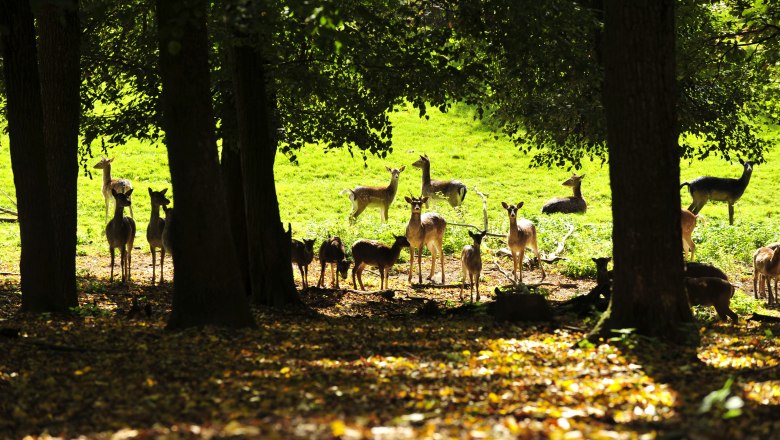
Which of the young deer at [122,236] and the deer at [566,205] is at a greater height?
the deer at [566,205]

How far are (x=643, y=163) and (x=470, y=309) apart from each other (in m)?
4.12

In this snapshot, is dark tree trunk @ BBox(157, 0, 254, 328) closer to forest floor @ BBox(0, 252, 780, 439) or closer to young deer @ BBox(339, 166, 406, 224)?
forest floor @ BBox(0, 252, 780, 439)

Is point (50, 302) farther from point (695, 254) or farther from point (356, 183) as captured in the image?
point (356, 183)

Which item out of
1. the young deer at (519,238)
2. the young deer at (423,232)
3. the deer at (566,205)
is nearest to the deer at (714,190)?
the deer at (566,205)

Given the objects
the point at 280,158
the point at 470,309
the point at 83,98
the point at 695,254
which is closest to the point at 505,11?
the point at 470,309

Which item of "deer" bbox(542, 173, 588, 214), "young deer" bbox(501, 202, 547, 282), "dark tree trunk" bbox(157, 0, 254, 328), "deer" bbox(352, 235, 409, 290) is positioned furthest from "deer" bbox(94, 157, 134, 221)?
"dark tree trunk" bbox(157, 0, 254, 328)

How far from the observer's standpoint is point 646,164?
1001cm

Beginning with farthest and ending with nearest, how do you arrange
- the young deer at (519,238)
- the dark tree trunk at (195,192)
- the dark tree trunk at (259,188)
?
the young deer at (519,238) → the dark tree trunk at (259,188) → the dark tree trunk at (195,192)

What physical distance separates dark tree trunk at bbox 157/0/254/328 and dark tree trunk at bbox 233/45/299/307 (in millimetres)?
3157

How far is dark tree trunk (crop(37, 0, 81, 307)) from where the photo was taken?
1341 centimetres

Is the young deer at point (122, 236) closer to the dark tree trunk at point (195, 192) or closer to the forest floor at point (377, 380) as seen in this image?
the forest floor at point (377, 380)

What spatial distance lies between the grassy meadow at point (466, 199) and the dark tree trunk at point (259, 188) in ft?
22.9

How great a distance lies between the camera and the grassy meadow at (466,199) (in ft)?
77.7

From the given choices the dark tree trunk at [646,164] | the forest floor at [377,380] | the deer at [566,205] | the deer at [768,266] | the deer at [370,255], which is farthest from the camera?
the deer at [566,205]
